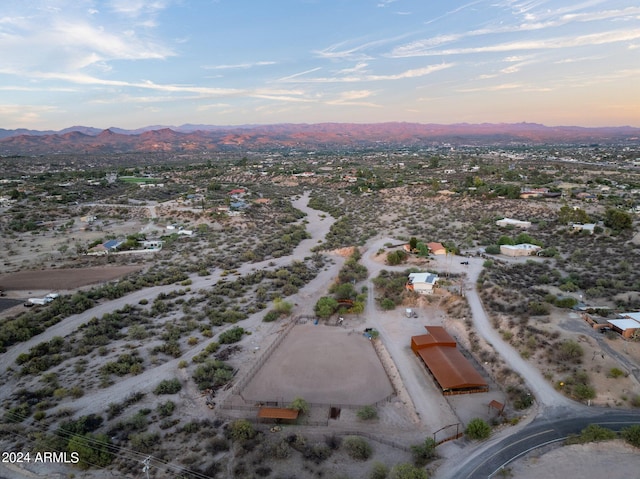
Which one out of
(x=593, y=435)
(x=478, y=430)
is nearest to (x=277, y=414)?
(x=478, y=430)

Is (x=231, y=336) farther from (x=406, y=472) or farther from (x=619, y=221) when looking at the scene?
(x=619, y=221)

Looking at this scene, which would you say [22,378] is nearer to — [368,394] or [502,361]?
[368,394]

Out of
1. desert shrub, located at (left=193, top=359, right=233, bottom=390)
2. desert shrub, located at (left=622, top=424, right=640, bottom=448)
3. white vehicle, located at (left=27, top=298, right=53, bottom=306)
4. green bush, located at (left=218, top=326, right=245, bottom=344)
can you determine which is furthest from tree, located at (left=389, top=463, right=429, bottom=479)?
white vehicle, located at (left=27, top=298, right=53, bottom=306)

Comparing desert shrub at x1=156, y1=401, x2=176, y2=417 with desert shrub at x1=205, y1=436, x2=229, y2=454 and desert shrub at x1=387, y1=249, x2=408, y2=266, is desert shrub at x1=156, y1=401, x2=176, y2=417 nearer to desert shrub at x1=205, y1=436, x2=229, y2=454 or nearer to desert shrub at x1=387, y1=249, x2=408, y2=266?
desert shrub at x1=205, y1=436, x2=229, y2=454

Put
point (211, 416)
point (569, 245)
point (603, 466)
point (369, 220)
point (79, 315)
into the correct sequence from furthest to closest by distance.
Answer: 1. point (369, 220)
2. point (569, 245)
3. point (79, 315)
4. point (211, 416)
5. point (603, 466)

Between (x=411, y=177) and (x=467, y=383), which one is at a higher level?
(x=411, y=177)

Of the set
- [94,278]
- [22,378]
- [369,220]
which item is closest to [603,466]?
[22,378]

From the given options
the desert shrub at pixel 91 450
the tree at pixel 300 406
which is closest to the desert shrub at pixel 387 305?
the tree at pixel 300 406
